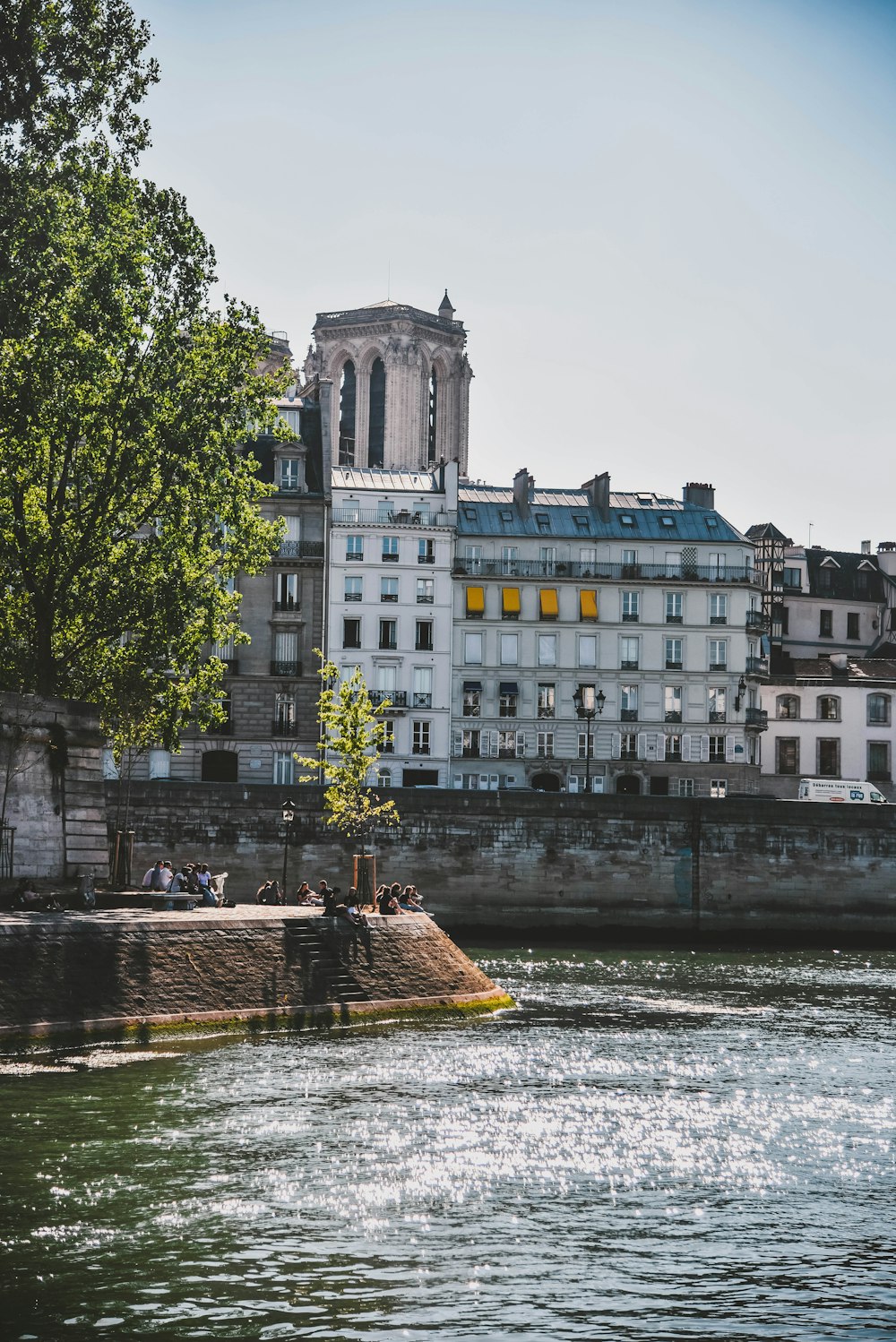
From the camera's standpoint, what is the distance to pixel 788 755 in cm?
9012

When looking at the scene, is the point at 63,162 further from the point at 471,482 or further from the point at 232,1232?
the point at 471,482

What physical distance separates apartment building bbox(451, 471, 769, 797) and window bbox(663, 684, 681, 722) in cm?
4

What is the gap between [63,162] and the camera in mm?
37875

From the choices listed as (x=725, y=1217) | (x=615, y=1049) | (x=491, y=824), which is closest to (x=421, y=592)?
(x=491, y=824)

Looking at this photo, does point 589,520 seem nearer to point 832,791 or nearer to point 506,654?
point 506,654

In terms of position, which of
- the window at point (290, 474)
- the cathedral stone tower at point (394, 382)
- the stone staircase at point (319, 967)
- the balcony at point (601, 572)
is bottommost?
the stone staircase at point (319, 967)

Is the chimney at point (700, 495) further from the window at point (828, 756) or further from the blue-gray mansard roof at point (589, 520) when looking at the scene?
the window at point (828, 756)

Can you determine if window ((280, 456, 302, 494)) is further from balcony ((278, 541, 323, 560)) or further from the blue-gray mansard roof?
the blue-gray mansard roof

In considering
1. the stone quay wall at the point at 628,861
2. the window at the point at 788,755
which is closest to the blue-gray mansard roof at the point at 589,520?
the window at the point at 788,755

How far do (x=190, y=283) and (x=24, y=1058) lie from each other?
21.9 meters

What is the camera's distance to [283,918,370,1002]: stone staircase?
34906 millimetres

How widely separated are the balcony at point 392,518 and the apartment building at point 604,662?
1128 mm

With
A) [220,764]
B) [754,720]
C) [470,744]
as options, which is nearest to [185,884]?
[220,764]

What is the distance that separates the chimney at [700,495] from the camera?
88.6m
